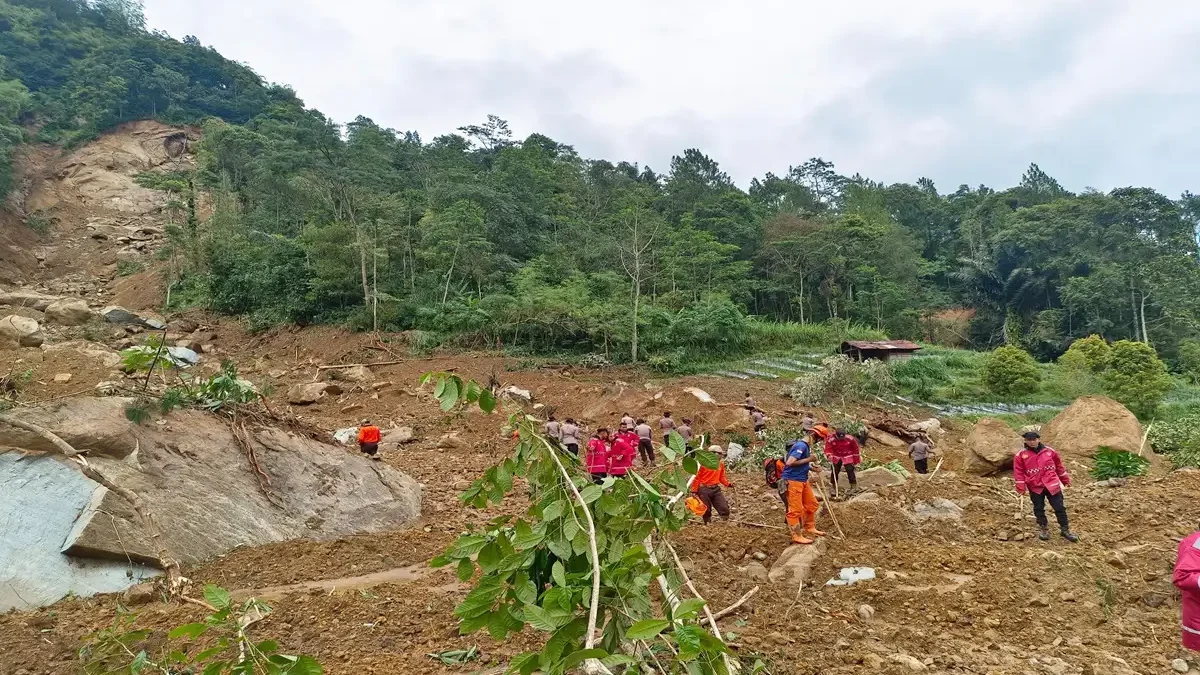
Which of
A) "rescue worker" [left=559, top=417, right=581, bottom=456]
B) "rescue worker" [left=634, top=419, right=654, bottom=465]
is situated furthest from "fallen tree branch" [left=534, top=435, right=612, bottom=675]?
"rescue worker" [left=634, top=419, right=654, bottom=465]

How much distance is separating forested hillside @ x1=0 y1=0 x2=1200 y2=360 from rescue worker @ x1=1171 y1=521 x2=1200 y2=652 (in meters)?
20.0

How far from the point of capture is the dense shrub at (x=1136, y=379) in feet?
61.4

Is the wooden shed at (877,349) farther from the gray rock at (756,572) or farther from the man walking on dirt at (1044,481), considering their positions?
the gray rock at (756,572)

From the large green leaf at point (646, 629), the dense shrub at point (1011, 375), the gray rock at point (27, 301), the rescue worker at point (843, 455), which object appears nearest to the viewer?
the large green leaf at point (646, 629)

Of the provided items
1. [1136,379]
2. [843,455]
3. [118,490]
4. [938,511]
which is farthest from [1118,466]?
[1136,379]

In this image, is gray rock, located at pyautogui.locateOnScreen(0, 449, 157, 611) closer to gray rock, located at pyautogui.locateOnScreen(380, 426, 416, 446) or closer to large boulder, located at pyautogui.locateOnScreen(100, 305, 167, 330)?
gray rock, located at pyautogui.locateOnScreen(380, 426, 416, 446)

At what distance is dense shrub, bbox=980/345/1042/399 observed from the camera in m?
22.1

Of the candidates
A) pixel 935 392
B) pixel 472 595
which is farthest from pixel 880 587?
pixel 935 392

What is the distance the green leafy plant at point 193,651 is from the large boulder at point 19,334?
43.2 ft

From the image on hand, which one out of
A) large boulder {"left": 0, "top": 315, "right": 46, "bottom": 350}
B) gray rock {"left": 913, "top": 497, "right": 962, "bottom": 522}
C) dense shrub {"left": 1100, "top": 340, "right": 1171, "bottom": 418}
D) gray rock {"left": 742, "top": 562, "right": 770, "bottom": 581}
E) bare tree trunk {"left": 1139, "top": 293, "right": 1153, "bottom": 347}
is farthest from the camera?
bare tree trunk {"left": 1139, "top": 293, "right": 1153, "bottom": 347}

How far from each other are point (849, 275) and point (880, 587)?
34434mm

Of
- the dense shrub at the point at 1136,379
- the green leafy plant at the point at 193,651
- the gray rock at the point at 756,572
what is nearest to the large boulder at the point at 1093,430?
the gray rock at the point at 756,572

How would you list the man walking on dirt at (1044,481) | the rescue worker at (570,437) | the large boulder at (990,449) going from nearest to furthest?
the man walking on dirt at (1044,481) < the large boulder at (990,449) < the rescue worker at (570,437)

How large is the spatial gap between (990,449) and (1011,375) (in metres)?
15.0
